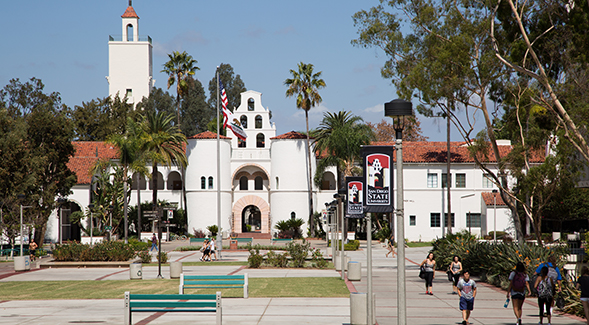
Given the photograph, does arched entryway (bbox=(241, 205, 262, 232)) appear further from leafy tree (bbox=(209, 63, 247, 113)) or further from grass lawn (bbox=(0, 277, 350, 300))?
grass lawn (bbox=(0, 277, 350, 300))

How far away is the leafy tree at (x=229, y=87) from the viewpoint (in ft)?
289

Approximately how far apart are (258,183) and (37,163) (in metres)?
26.9

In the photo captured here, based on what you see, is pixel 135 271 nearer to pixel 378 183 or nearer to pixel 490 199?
pixel 378 183

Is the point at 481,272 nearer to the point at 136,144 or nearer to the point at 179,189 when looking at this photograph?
the point at 136,144

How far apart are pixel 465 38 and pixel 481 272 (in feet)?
33.1

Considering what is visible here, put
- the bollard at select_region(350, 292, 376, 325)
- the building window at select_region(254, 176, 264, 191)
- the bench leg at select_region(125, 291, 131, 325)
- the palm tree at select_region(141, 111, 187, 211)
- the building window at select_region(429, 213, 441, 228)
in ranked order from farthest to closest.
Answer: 1. the building window at select_region(254, 176, 264, 191)
2. the building window at select_region(429, 213, 441, 228)
3. the palm tree at select_region(141, 111, 187, 211)
4. the bollard at select_region(350, 292, 376, 325)
5. the bench leg at select_region(125, 291, 131, 325)

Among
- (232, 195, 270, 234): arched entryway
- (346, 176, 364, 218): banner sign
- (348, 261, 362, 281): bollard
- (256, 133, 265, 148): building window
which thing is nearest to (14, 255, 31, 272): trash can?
(348, 261, 362, 281): bollard

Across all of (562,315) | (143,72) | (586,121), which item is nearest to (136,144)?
(143,72)

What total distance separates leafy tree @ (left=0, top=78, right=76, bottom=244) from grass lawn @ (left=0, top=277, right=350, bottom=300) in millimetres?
17504

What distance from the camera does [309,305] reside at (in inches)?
620

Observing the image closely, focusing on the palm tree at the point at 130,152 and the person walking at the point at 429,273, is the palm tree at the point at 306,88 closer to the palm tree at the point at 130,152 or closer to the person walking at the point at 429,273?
the palm tree at the point at 130,152

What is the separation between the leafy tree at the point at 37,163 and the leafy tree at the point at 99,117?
951 inches

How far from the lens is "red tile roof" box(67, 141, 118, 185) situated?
2149 inches

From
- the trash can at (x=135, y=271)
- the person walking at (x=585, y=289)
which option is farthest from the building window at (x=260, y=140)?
the person walking at (x=585, y=289)
